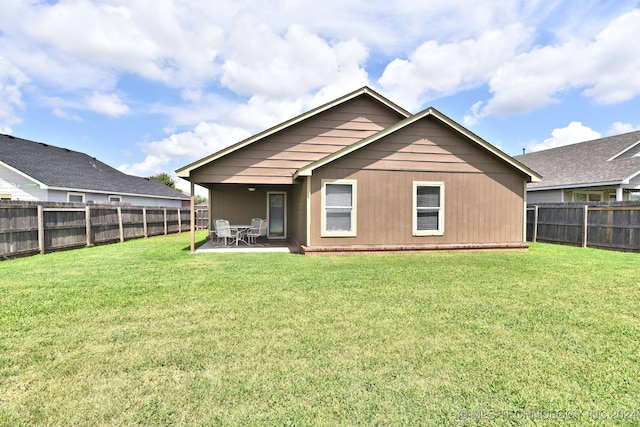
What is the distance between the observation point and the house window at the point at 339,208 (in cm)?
896

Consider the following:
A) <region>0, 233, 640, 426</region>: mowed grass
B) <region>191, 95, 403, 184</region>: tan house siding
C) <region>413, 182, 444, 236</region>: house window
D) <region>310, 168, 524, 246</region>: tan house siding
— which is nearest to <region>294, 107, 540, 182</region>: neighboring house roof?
<region>310, 168, 524, 246</region>: tan house siding

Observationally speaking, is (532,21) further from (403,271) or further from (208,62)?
(208,62)

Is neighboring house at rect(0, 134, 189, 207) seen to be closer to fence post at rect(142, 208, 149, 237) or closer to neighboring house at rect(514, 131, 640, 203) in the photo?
fence post at rect(142, 208, 149, 237)

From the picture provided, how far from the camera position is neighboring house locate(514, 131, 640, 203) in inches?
524

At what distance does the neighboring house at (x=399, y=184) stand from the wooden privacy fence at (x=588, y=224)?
115 inches

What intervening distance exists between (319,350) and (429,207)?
289 inches

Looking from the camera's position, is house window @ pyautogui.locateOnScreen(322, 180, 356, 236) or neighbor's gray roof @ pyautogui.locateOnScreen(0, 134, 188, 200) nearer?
house window @ pyautogui.locateOnScreen(322, 180, 356, 236)

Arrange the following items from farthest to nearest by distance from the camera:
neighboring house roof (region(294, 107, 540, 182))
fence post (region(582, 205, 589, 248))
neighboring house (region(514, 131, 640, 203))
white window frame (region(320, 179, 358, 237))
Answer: neighboring house (region(514, 131, 640, 203))
fence post (region(582, 205, 589, 248))
white window frame (region(320, 179, 358, 237))
neighboring house roof (region(294, 107, 540, 182))

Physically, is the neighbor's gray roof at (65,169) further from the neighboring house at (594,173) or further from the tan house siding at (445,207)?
the neighboring house at (594,173)

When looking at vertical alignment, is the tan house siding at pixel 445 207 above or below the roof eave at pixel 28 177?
below

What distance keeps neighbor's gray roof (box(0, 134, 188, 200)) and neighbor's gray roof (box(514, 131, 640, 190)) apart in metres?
25.2

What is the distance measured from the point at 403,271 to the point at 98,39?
45.3 ft

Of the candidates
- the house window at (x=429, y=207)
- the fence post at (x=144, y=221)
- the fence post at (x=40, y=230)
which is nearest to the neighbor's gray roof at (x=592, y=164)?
the house window at (x=429, y=207)

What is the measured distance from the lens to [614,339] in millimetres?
3156
